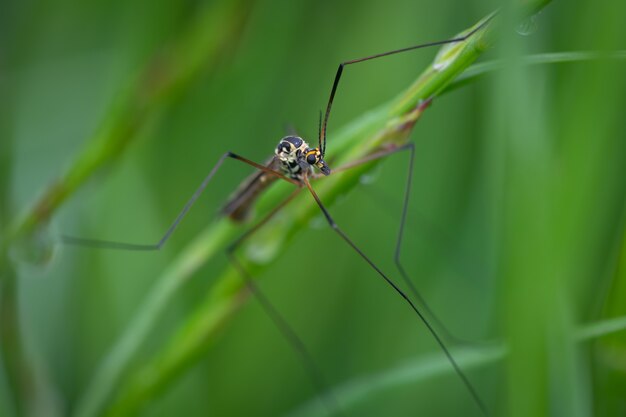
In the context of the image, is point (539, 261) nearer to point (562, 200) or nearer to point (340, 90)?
point (562, 200)

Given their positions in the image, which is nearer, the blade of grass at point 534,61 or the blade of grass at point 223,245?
the blade of grass at point 534,61

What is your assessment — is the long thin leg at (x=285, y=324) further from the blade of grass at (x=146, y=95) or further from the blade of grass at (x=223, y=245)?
the blade of grass at (x=146, y=95)

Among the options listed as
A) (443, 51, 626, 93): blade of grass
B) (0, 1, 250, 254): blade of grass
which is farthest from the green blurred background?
(443, 51, 626, 93): blade of grass

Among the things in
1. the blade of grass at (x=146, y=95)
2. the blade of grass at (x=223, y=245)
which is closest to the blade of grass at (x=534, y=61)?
the blade of grass at (x=223, y=245)

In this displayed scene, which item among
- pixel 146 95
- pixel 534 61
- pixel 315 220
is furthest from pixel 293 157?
pixel 534 61

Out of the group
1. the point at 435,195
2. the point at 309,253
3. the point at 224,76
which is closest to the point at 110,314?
the point at 309,253

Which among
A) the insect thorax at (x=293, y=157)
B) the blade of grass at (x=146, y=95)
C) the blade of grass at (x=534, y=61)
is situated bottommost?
the blade of grass at (x=534, y=61)

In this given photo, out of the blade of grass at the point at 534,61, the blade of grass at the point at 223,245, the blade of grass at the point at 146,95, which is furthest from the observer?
the blade of grass at the point at 146,95
